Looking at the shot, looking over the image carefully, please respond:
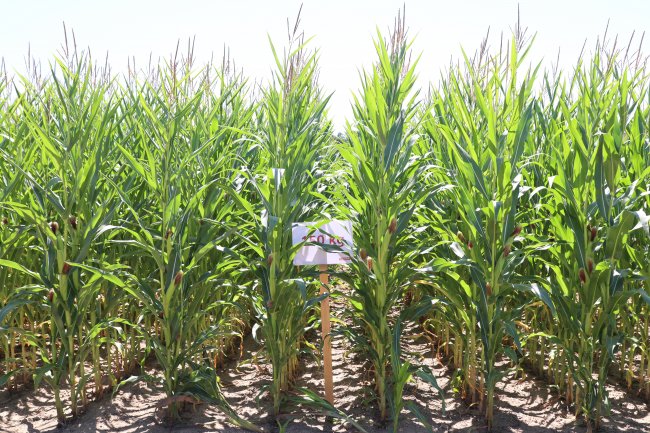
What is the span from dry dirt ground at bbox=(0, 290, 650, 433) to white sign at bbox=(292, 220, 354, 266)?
30.3 inches

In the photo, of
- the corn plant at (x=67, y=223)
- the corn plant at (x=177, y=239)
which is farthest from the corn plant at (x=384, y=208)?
the corn plant at (x=67, y=223)

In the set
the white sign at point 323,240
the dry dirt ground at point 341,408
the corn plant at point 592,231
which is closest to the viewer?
the corn plant at point 592,231

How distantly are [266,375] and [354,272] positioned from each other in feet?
3.55

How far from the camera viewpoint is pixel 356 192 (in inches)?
122

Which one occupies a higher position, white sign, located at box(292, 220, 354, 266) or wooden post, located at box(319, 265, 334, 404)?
white sign, located at box(292, 220, 354, 266)

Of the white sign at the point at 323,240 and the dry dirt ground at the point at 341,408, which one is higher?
the white sign at the point at 323,240

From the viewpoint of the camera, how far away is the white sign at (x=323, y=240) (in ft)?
9.48

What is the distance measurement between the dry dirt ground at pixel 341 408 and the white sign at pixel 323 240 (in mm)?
770

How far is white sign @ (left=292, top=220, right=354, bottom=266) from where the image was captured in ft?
9.48

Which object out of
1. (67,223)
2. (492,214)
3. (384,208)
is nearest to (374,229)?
(384,208)

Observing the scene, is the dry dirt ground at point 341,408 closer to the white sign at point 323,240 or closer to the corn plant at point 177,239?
the corn plant at point 177,239

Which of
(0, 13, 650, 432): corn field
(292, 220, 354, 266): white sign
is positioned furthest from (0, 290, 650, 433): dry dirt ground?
(292, 220, 354, 266): white sign

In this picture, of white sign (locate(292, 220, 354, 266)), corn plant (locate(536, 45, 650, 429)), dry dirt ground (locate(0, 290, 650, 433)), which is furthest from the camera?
dry dirt ground (locate(0, 290, 650, 433))

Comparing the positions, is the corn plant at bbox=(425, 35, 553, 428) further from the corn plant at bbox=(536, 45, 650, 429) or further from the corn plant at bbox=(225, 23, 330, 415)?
the corn plant at bbox=(225, 23, 330, 415)
